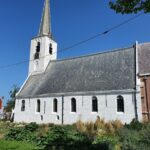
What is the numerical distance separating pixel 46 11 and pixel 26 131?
2837 cm

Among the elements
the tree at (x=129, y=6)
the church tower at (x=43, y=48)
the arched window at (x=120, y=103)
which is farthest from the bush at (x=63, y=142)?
the church tower at (x=43, y=48)

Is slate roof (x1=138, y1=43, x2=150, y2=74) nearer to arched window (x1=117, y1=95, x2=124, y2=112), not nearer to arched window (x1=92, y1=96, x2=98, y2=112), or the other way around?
Answer: arched window (x1=117, y1=95, x2=124, y2=112)

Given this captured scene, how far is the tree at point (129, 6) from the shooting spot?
18.2ft

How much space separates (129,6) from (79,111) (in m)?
21.1

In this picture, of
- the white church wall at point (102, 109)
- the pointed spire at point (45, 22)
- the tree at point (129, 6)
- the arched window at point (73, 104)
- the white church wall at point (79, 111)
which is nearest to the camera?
the tree at point (129, 6)

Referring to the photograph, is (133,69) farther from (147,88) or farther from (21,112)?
(21,112)

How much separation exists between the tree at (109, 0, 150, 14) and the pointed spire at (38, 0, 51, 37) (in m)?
31.0

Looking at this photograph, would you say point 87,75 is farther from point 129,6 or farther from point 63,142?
point 129,6

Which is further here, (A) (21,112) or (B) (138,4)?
(A) (21,112)

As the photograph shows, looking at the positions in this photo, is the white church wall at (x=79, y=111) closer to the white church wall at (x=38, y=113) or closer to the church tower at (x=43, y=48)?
the white church wall at (x=38, y=113)

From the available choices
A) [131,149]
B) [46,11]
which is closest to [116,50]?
[46,11]

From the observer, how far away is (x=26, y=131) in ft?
47.1

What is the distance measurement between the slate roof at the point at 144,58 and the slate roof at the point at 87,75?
0.86 metres

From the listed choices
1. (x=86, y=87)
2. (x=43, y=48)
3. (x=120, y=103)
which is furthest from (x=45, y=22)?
(x=120, y=103)
